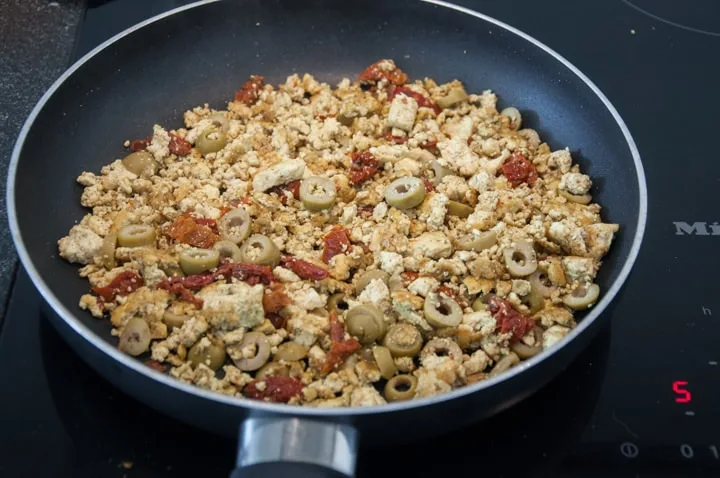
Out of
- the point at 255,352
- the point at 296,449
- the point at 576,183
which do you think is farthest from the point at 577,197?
the point at 296,449

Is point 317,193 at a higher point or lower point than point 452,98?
lower

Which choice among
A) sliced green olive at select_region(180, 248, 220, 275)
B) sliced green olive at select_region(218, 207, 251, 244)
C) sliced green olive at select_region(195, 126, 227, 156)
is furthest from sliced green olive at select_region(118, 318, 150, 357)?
sliced green olive at select_region(195, 126, 227, 156)

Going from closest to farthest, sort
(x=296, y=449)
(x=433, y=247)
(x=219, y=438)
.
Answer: (x=296, y=449) < (x=219, y=438) < (x=433, y=247)

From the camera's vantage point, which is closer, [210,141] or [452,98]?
[210,141]

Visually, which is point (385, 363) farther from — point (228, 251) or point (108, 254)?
point (108, 254)

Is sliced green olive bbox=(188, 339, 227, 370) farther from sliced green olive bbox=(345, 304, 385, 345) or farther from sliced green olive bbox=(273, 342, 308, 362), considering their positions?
sliced green olive bbox=(345, 304, 385, 345)
